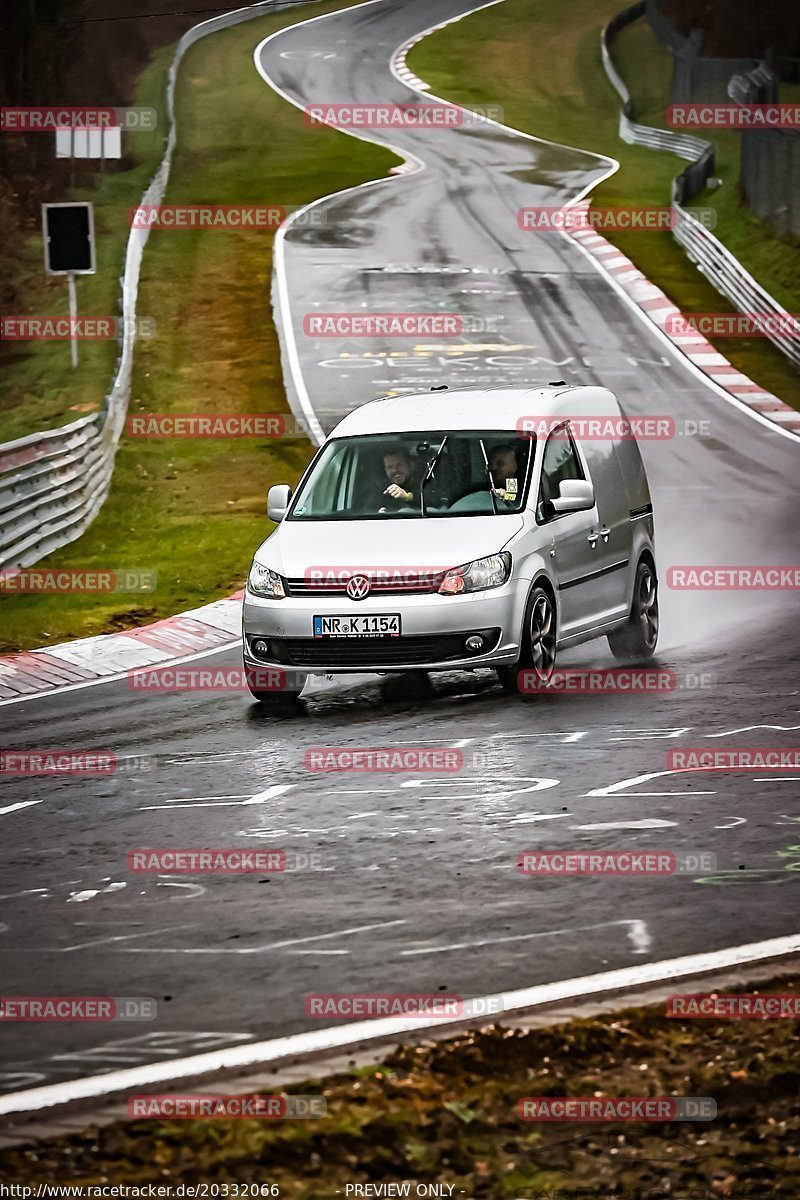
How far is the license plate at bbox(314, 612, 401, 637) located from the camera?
12.4 metres

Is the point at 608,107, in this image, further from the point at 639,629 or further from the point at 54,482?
the point at 639,629

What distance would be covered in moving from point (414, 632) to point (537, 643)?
944 mm

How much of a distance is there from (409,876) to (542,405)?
6147 mm

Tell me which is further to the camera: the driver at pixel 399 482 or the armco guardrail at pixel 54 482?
the armco guardrail at pixel 54 482

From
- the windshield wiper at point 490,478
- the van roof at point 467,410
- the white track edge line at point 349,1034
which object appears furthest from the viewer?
the van roof at point 467,410

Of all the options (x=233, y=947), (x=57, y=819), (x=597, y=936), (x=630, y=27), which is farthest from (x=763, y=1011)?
(x=630, y=27)

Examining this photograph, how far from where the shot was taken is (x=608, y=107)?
68.8 metres

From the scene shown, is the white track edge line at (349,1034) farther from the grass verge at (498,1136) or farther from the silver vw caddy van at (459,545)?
the silver vw caddy van at (459,545)

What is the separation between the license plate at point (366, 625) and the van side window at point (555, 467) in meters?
1.44

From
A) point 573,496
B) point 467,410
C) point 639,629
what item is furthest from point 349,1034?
point 639,629

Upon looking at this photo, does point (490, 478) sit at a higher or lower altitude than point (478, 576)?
higher

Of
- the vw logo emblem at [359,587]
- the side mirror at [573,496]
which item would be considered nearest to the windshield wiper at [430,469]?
the side mirror at [573,496]

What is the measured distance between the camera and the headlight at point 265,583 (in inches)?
503

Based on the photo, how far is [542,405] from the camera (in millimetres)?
13977
